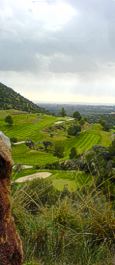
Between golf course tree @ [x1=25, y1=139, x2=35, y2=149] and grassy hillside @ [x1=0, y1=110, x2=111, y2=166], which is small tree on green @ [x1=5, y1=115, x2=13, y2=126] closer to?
grassy hillside @ [x1=0, y1=110, x2=111, y2=166]

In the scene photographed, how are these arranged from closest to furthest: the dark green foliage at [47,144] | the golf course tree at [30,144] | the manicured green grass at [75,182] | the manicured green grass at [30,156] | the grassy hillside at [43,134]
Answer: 1. the manicured green grass at [75,182]
2. the manicured green grass at [30,156]
3. the grassy hillside at [43,134]
4. the golf course tree at [30,144]
5. the dark green foliage at [47,144]

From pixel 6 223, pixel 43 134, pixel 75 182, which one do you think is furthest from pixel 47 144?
pixel 6 223

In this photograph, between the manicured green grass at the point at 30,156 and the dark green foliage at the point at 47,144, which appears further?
the dark green foliage at the point at 47,144

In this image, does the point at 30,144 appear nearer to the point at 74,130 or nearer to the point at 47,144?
the point at 47,144

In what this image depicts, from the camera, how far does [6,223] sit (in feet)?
13.2

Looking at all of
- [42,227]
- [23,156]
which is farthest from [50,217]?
[23,156]

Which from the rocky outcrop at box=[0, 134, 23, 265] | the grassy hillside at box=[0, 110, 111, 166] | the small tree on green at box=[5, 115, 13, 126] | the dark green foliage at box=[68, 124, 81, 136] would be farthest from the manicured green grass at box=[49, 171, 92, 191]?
the small tree on green at box=[5, 115, 13, 126]

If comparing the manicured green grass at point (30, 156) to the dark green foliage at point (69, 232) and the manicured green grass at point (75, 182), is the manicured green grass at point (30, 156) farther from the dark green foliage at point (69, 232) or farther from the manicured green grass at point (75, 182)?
the dark green foliage at point (69, 232)

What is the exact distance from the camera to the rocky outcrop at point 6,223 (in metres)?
3.99

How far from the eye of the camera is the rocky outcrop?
3.99 meters

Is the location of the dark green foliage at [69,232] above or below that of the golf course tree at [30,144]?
above

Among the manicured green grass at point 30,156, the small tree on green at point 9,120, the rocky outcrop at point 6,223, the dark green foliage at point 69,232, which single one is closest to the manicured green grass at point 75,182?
the dark green foliage at point 69,232

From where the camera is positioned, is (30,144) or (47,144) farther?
(47,144)

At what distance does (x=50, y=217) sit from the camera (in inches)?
241
